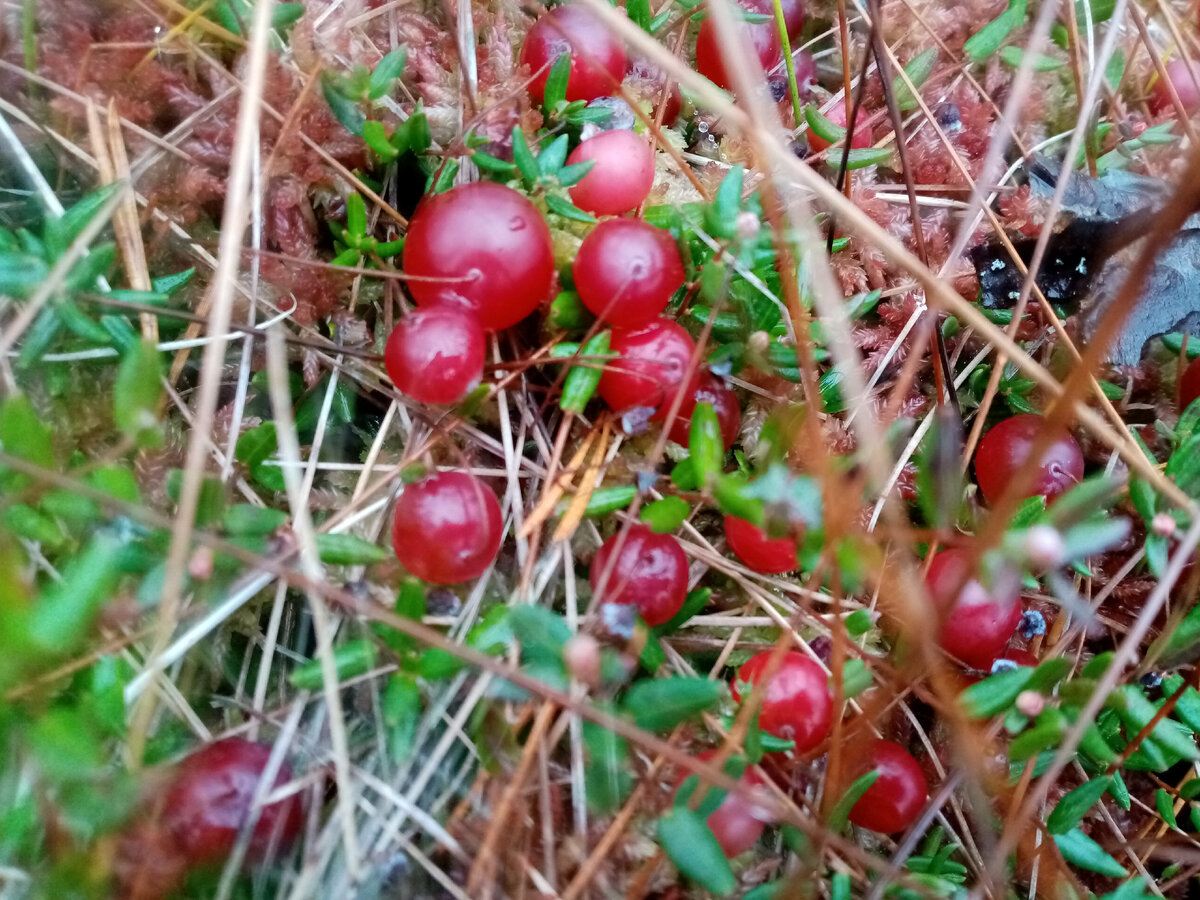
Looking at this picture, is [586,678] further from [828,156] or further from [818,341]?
[828,156]

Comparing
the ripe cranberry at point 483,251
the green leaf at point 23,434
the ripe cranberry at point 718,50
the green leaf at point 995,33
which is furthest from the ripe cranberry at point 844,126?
the green leaf at point 23,434

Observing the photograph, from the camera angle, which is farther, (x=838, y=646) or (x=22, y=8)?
(x=22, y=8)

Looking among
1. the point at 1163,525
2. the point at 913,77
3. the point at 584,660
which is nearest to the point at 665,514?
the point at 584,660

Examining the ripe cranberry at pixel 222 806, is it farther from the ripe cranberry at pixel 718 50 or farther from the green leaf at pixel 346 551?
the ripe cranberry at pixel 718 50

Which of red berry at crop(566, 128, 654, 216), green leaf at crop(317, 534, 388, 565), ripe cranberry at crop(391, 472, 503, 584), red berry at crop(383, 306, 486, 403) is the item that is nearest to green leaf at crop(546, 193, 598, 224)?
red berry at crop(566, 128, 654, 216)

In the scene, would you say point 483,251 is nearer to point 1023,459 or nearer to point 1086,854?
point 1023,459

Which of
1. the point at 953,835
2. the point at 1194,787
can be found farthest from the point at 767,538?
the point at 1194,787

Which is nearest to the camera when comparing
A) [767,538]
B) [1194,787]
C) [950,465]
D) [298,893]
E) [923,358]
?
[950,465]
